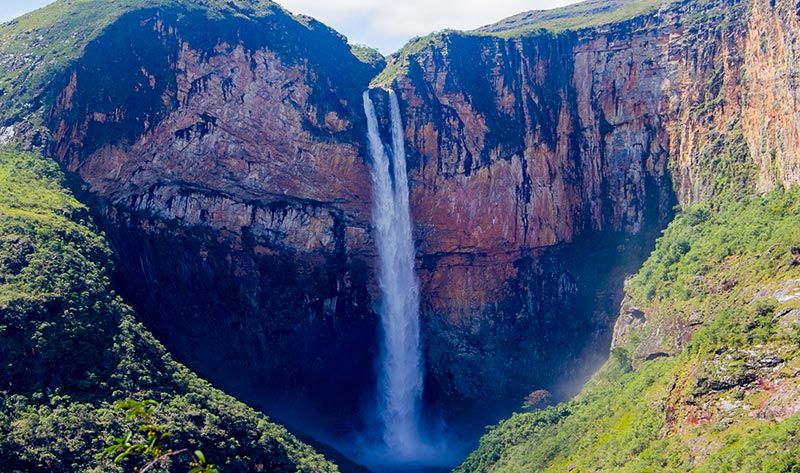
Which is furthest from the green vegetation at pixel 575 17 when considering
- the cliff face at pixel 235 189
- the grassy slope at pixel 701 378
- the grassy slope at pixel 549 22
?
the cliff face at pixel 235 189

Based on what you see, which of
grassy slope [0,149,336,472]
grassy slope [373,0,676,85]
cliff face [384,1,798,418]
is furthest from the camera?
grassy slope [373,0,676,85]

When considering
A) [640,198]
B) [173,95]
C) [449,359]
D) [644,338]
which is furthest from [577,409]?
[173,95]

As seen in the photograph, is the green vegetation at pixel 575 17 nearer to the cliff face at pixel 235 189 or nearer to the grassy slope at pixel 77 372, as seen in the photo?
the cliff face at pixel 235 189

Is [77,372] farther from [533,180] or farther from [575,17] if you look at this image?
[575,17]

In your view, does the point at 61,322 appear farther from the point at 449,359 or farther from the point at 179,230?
the point at 449,359

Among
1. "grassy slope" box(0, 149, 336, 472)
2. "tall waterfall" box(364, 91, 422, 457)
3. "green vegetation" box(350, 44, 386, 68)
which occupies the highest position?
"green vegetation" box(350, 44, 386, 68)

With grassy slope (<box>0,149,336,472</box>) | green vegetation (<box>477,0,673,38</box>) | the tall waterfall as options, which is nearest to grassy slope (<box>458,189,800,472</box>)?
the tall waterfall

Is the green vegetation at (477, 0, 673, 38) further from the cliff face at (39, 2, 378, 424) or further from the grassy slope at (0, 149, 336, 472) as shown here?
the grassy slope at (0, 149, 336, 472)
